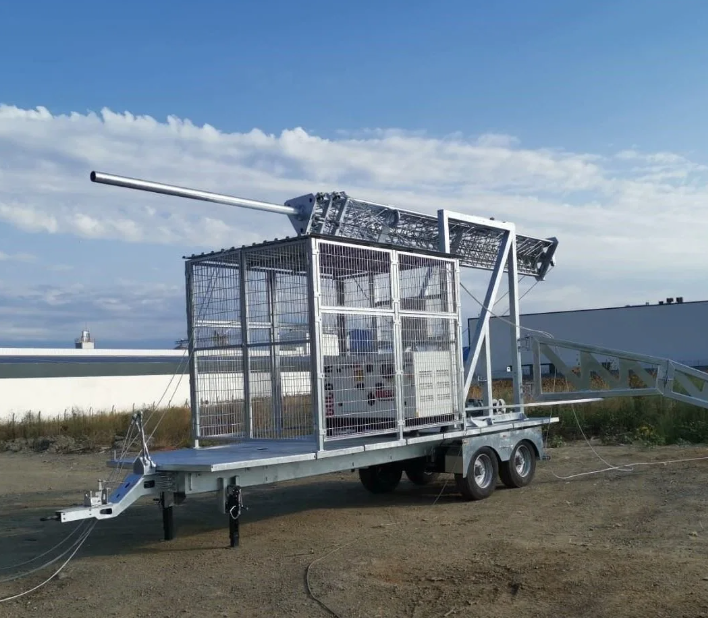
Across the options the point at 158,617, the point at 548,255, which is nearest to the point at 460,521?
the point at 158,617

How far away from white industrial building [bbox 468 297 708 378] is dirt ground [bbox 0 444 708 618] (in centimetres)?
3455

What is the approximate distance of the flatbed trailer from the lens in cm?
922

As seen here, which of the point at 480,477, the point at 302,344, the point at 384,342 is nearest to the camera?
the point at 302,344

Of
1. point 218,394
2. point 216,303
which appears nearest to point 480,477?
point 218,394

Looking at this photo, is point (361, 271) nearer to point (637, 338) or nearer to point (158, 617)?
point (158, 617)

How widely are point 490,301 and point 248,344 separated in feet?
15.9

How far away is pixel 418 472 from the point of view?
44.1ft

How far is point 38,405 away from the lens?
3322 cm

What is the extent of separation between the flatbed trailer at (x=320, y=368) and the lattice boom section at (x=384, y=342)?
19 mm

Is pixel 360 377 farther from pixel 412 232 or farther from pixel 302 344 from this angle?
pixel 412 232

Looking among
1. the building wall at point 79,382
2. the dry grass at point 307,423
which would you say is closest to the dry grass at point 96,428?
the dry grass at point 307,423

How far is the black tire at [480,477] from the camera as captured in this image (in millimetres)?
11812

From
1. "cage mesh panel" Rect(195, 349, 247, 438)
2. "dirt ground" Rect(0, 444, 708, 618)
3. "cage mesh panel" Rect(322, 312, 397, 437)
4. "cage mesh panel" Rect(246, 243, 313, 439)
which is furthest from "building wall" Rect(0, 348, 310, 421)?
"cage mesh panel" Rect(322, 312, 397, 437)

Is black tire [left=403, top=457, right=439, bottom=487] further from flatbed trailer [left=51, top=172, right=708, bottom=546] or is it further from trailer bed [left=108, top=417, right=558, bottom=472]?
trailer bed [left=108, top=417, right=558, bottom=472]
